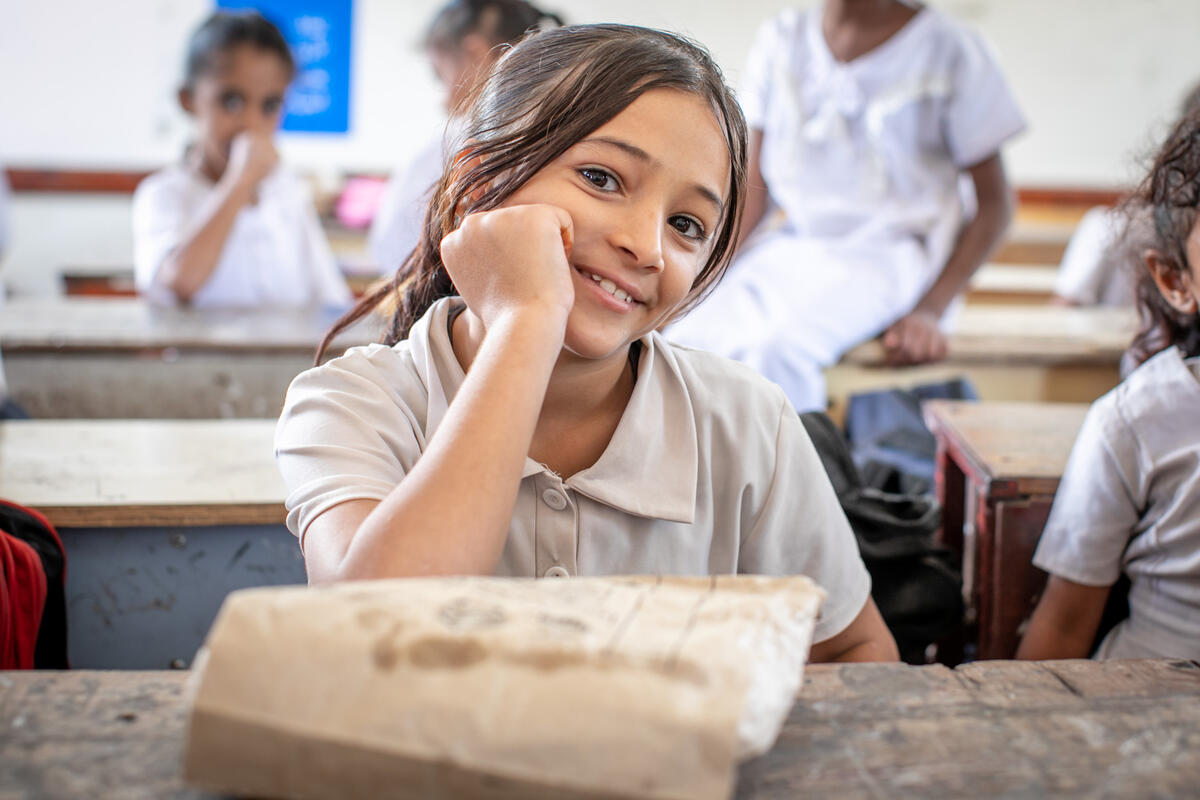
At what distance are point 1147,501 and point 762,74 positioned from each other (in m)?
1.58

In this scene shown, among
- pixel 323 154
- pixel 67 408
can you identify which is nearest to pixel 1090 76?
pixel 323 154

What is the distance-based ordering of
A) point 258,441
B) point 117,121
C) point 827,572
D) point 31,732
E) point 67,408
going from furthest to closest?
point 117,121, point 67,408, point 258,441, point 827,572, point 31,732

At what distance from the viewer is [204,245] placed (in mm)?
2693

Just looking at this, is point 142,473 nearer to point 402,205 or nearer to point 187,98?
point 402,205

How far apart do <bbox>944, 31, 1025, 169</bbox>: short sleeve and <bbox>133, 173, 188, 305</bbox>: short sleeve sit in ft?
6.53

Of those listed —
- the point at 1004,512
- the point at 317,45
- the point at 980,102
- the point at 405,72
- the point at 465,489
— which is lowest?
the point at 1004,512

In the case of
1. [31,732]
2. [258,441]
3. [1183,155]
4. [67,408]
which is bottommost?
[67,408]

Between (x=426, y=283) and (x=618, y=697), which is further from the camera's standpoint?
(x=426, y=283)

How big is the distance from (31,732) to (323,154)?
16.7ft

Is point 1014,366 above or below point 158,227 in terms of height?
below

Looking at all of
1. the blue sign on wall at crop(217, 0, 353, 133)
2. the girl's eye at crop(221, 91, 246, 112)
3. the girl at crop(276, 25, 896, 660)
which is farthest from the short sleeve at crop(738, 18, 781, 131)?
the blue sign on wall at crop(217, 0, 353, 133)

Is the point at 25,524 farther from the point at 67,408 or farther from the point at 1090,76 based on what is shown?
the point at 1090,76

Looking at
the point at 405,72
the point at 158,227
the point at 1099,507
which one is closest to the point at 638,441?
the point at 1099,507

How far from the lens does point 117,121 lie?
5.18 meters
